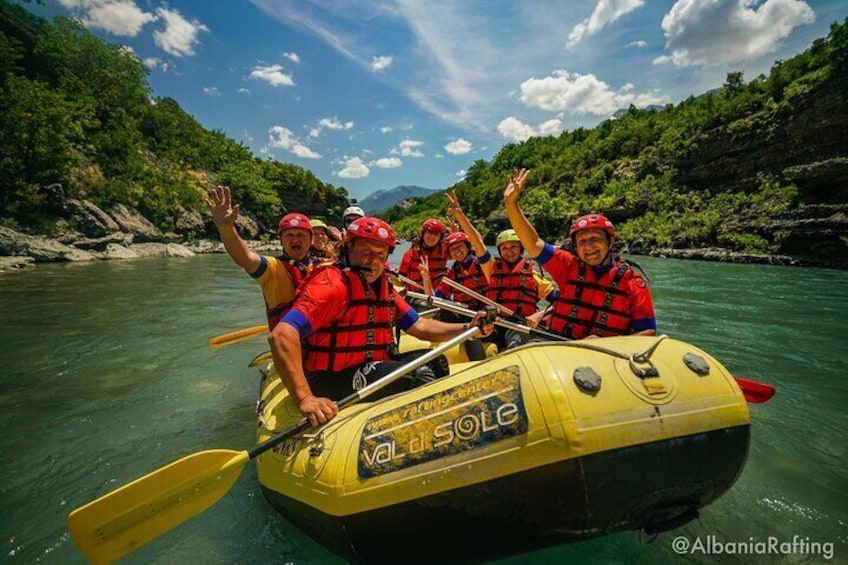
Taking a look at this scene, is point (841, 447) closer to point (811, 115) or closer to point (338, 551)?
point (338, 551)

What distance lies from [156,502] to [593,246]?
12.5 feet

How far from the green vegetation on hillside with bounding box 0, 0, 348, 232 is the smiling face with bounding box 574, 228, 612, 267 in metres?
27.1

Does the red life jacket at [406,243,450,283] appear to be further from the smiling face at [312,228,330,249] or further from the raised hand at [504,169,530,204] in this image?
the raised hand at [504,169,530,204]

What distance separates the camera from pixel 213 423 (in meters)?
4.56

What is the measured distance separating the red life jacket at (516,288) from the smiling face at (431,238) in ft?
8.38

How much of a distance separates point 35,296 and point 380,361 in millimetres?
12300

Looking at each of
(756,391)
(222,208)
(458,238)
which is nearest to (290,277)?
(222,208)

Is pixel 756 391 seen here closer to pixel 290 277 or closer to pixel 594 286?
pixel 594 286

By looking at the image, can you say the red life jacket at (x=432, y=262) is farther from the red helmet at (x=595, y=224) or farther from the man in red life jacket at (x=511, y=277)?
the red helmet at (x=595, y=224)

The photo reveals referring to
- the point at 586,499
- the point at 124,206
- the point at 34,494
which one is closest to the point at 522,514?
the point at 586,499

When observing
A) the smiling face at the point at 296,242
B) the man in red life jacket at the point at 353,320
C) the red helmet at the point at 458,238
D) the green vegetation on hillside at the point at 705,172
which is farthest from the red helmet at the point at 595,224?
the green vegetation on hillside at the point at 705,172

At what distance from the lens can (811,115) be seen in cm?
2198

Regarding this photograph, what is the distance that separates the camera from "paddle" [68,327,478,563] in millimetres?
2248

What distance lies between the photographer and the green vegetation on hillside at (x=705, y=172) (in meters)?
21.5
